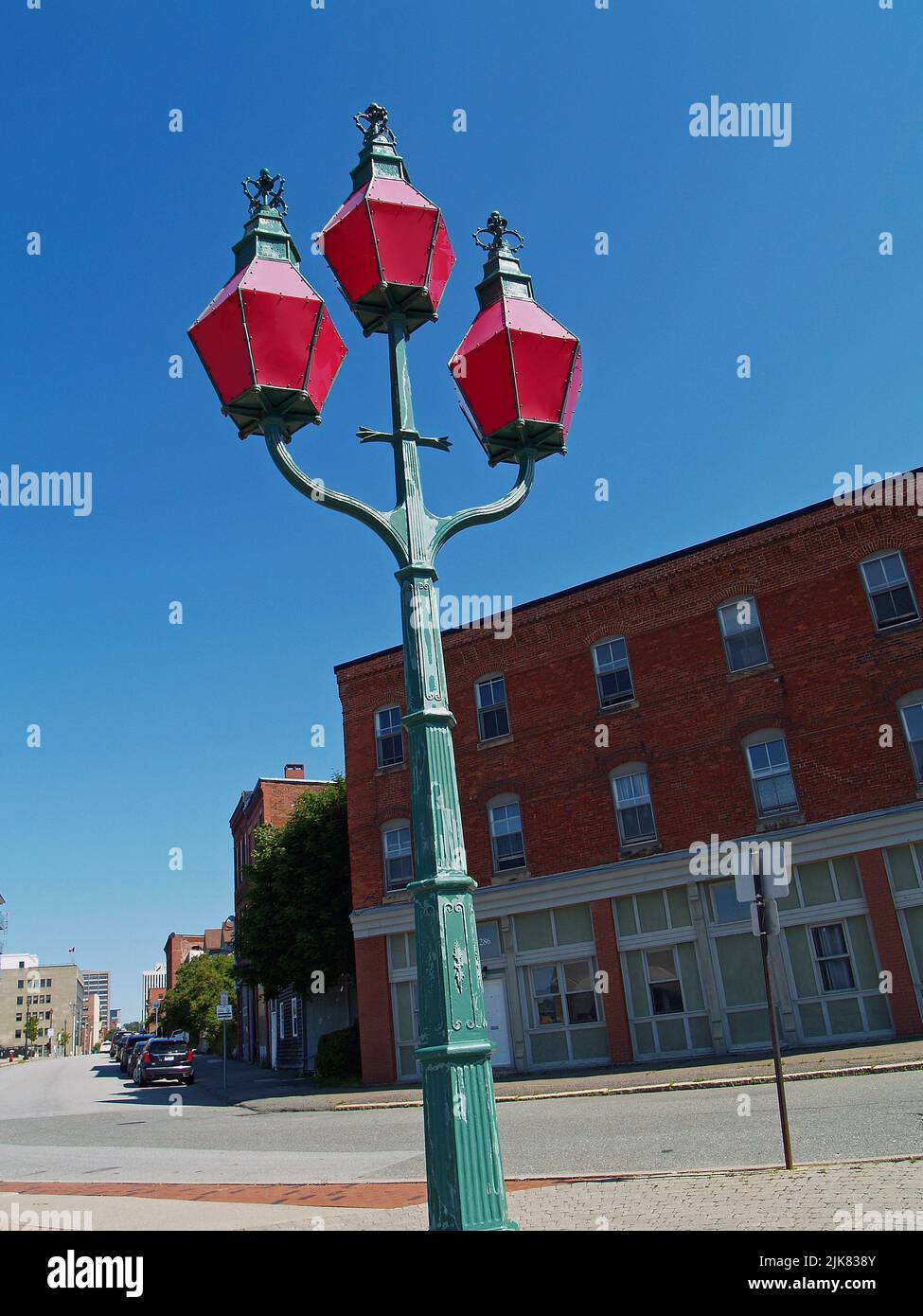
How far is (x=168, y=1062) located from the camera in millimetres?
33188

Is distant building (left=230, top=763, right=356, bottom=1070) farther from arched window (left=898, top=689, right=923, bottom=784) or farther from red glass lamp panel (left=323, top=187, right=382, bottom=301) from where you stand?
red glass lamp panel (left=323, top=187, right=382, bottom=301)

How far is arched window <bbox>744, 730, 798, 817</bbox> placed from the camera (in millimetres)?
20884

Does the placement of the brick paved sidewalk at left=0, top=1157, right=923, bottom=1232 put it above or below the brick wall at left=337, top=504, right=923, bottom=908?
below

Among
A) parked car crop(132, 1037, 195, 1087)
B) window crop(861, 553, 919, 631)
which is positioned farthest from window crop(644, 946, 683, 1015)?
parked car crop(132, 1037, 195, 1087)

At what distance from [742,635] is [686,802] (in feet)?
13.1

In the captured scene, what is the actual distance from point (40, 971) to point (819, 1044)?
19488 centimetres

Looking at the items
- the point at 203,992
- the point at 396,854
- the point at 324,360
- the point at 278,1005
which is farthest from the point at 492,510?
the point at 203,992

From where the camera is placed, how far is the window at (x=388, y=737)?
27031 mm

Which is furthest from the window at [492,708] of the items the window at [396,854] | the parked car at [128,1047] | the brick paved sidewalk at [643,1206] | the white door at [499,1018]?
the parked car at [128,1047]

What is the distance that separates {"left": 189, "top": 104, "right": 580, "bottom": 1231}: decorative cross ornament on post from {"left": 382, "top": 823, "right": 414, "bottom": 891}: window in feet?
69.2

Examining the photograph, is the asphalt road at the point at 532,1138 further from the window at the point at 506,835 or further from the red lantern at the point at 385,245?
the red lantern at the point at 385,245

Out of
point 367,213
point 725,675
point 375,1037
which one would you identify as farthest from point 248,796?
point 367,213

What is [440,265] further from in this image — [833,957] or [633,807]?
[633,807]

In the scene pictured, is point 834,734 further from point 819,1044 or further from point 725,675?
point 819,1044
